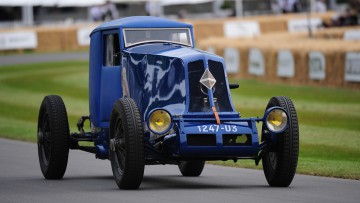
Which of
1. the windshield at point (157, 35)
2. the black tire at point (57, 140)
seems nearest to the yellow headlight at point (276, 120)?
the windshield at point (157, 35)

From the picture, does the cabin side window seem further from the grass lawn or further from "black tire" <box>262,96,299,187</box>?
the grass lawn

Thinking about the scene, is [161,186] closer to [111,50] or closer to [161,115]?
[161,115]

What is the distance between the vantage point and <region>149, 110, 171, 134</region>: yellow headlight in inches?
449

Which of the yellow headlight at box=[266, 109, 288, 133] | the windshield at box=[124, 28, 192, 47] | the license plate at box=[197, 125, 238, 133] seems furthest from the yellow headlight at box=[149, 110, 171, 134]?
the windshield at box=[124, 28, 192, 47]

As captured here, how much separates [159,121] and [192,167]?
2.61 m

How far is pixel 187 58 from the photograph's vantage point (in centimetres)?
1204

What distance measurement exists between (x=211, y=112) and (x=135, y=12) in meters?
48.6

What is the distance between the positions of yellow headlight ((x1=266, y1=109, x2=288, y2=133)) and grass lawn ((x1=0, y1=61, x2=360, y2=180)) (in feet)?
6.65

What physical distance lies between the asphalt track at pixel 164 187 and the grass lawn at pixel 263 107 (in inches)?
45.2

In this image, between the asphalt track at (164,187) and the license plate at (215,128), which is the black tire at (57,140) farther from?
the license plate at (215,128)

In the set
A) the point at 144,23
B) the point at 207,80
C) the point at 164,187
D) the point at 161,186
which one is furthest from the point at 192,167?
the point at 207,80

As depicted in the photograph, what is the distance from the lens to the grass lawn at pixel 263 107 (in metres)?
16.3

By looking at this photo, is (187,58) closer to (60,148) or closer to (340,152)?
(60,148)

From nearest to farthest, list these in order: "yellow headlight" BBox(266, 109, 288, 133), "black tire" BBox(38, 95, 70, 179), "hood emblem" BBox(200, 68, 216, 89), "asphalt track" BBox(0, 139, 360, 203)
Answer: "asphalt track" BBox(0, 139, 360, 203) → "yellow headlight" BBox(266, 109, 288, 133) → "hood emblem" BBox(200, 68, 216, 89) → "black tire" BBox(38, 95, 70, 179)
